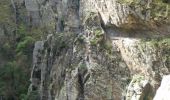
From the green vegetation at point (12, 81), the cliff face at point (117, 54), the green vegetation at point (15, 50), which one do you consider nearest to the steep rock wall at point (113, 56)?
the cliff face at point (117, 54)

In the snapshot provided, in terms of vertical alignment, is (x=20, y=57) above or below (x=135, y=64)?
below

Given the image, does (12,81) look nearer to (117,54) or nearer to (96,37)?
(96,37)

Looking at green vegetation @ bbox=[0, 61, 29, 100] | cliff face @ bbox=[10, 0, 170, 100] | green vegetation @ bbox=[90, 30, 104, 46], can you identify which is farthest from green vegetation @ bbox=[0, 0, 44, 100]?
green vegetation @ bbox=[90, 30, 104, 46]

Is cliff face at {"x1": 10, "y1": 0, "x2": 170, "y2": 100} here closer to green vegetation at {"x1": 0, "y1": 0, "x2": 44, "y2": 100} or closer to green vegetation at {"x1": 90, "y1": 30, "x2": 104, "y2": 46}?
green vegetation at {"x1": 90, "y1": 30, "x2": 104, "y2": 46}

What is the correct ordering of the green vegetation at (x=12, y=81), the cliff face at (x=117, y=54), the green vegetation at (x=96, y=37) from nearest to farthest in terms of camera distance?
the cliff face at (x=117, y=54), the green vegetation at (x=96, y=37), the green vegetation at (x=12, y=81)

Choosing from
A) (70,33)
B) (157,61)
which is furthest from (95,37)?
(70,33)

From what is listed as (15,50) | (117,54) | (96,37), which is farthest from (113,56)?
(15,50)

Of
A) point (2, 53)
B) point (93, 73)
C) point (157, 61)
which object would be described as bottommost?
point (2, 53)

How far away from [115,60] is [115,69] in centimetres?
32

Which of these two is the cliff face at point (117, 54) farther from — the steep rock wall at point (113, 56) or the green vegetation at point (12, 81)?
the green vegetation at point (12, 81)

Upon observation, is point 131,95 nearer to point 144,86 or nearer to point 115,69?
point 144,86

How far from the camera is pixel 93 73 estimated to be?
16375 millimetres

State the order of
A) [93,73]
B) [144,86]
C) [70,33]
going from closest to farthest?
[144,86] < [93,73] < [70,33]

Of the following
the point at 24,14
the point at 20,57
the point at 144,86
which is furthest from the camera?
the point at 24,14
